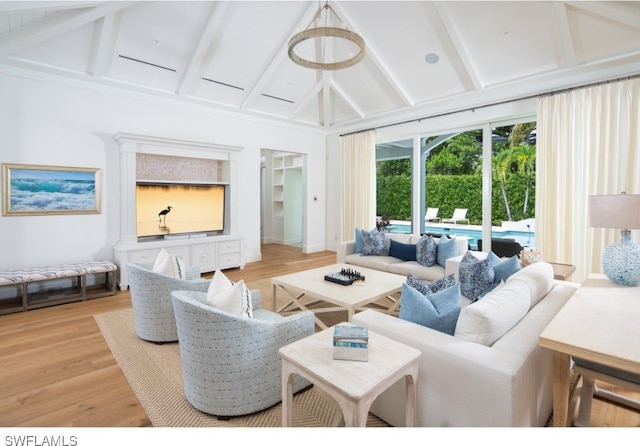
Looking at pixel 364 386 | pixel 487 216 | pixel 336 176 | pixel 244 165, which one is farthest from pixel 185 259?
pixel 487 216

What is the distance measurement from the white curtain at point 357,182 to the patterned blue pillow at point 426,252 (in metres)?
2.38

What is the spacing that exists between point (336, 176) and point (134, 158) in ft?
13.5

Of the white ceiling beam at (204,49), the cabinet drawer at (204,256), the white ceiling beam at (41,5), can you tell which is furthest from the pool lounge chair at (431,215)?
the white ceiling beam at (41,5)

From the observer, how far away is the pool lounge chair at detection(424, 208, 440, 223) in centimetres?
600

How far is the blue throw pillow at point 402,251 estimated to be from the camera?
450 cm

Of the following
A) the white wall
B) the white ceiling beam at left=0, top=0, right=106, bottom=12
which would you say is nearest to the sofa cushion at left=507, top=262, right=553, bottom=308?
the white ceiling beam at left=0, top=0, right=106, bottom=12

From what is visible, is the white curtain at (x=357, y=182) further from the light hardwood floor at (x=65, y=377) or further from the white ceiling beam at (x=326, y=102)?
the light hardwood floor at (x=65, y=377)

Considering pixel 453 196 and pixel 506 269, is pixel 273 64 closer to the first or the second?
pixel 453 196

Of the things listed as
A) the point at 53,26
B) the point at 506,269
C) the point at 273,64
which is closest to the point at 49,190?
the point at 53,26

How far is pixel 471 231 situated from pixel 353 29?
363 cm

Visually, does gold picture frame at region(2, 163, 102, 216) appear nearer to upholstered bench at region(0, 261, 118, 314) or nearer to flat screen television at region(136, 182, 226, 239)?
flat screen television at region(136, 182, 226, 239)

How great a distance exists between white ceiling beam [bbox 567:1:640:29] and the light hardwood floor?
3.64 m

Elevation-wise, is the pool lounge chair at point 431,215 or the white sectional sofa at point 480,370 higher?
the pool lounge chair at point 431,215

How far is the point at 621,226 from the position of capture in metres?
2.23
